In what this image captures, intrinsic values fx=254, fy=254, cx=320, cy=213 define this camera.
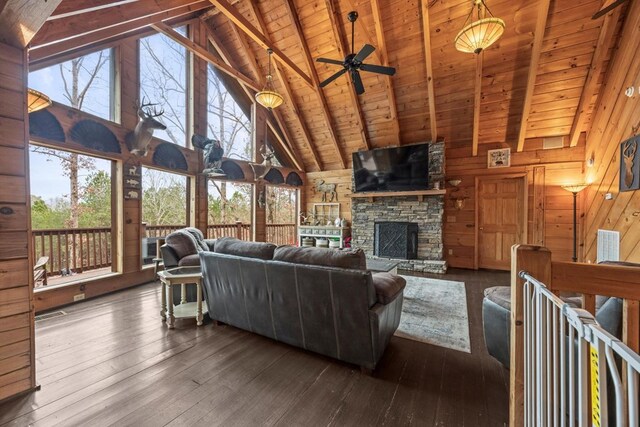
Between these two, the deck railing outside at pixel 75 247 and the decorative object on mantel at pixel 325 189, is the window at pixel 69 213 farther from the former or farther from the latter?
the decorative object on mantel at pixel 325 189

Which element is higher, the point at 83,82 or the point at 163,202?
the point at 83,82

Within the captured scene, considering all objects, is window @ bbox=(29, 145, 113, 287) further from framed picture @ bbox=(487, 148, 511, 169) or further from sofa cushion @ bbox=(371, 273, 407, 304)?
framed picture @ bbox=(487, 148, 511, 169)

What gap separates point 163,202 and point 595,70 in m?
8.64

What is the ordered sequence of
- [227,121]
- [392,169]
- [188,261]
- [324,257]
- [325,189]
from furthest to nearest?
[325,189] < [227,121] < [392,169] < [188,261] < [324,257]

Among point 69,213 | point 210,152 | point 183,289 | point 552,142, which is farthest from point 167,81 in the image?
point 552,142

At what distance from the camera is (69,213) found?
4.87m

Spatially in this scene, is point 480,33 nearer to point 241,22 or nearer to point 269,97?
point 269,97

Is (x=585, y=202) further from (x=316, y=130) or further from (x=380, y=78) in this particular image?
(x=316, y=130)

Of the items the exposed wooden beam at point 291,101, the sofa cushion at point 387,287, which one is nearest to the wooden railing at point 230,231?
the exposed wooden beam at point 291,101

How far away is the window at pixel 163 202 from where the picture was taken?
568 centimetres

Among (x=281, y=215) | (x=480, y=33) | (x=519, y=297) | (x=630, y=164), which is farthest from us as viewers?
(x=281, y=215)

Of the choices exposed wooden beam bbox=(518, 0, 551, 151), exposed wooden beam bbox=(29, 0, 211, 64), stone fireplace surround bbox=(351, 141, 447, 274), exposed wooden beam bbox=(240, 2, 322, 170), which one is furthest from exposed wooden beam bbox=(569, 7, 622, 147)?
exposed wooden beam bbox=(29, 0, 211, 64)

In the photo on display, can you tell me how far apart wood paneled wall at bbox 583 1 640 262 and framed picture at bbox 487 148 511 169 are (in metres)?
1.21

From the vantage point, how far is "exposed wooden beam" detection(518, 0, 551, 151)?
3.50 metres
